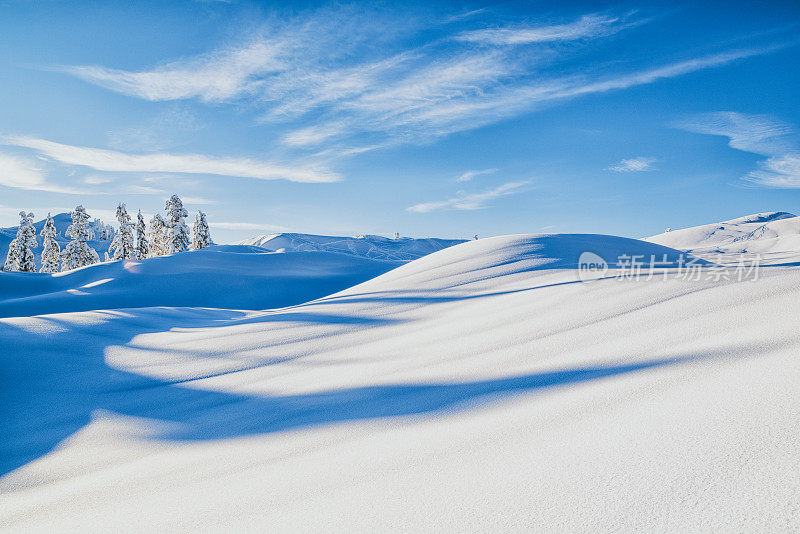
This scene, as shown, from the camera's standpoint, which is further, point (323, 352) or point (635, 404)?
point (323, 352)

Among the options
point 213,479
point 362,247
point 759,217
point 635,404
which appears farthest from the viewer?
point 362,247

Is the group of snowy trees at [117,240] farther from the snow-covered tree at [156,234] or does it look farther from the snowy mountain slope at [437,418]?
the snowy mountain slope at [437,418]

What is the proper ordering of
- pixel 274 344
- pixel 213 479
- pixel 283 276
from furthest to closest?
pixel 283 276 < pixel 274 344 < pixel 213 479

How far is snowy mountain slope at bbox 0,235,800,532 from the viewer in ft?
4.65

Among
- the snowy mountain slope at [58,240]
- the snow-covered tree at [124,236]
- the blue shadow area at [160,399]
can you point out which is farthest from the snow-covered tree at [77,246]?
the snowy mountain slope at [58,240]

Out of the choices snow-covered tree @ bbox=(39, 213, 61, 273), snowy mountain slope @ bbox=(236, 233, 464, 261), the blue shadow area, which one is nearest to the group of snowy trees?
snow-covered tree @ bbox=(39, 213, 61, 273)

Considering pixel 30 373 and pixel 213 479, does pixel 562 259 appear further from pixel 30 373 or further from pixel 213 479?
pixel 30 373

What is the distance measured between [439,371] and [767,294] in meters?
2.34

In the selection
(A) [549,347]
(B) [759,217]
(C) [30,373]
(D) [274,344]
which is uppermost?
(B) [759,217]

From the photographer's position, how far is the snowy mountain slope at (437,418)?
4.65 feet

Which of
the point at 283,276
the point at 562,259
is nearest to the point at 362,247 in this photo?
the point at 283,276

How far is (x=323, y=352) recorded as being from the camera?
3.98 meters

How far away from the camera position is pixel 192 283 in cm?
1088

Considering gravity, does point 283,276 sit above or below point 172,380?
above
